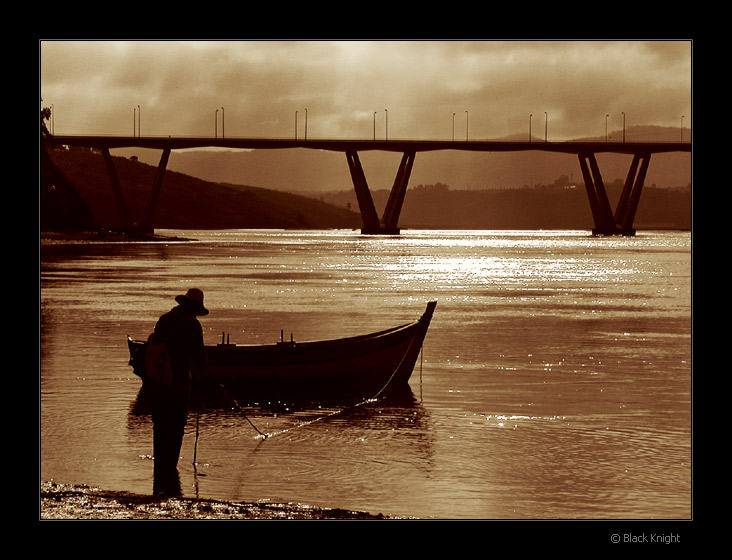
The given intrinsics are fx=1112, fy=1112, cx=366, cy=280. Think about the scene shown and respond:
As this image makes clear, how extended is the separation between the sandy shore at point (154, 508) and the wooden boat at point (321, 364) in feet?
24.8

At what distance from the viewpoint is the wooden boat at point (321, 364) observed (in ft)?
65.5

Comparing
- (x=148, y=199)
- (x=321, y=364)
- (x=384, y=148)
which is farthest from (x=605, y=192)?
(x=321, y=364)

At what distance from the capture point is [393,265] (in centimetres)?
8525

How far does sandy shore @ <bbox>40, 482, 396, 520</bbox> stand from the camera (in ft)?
34.1

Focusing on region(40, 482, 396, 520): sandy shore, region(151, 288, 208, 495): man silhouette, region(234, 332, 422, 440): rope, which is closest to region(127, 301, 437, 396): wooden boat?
region(234, 332, 422, 440): rope

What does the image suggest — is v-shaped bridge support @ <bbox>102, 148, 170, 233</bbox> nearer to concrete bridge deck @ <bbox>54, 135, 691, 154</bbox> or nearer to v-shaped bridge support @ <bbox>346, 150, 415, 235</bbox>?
concrete bridge deck @ <bbox>54, 135, 691, 154</bbox>

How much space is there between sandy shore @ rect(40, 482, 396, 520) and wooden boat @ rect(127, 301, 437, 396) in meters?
7.55

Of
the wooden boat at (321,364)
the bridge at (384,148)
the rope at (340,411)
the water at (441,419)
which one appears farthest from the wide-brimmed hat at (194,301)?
the bridge at (384,148)

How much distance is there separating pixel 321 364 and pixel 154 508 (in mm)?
9978

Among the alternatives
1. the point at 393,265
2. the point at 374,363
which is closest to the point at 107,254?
the point at 393,265

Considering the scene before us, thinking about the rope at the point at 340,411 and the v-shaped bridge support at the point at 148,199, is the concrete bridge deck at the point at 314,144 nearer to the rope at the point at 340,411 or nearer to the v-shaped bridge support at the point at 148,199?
the v-shaped bridge support at the point at 148,199
